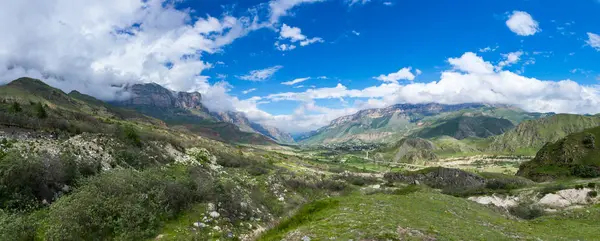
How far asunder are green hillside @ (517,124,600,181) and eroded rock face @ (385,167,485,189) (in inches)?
1012

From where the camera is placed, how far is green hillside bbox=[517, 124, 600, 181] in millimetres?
110256

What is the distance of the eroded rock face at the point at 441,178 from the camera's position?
114 metres

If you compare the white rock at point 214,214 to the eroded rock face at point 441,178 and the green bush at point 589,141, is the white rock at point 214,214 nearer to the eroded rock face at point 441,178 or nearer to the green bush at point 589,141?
the eroded rock face at point 441,178

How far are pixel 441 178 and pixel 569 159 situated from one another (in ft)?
166

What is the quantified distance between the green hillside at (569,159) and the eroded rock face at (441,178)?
2570 cm

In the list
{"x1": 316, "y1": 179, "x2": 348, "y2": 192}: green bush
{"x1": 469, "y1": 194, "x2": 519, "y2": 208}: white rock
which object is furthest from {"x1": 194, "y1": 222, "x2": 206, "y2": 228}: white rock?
{"x1": 469, "y1": 194, "x2": 519, "y2": 208}: white rock

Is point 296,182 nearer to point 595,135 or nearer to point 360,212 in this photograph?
point 360,212

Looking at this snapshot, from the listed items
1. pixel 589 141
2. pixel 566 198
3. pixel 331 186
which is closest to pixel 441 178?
pixel 566 198

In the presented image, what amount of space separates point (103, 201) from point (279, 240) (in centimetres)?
1133

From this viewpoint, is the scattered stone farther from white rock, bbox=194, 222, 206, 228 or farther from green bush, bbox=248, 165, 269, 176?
green bush, bbox=248, 165, 269, 176

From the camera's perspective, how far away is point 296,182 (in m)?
62.3

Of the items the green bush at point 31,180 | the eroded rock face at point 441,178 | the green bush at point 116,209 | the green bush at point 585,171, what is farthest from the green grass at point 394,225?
the green bush at point 585,171

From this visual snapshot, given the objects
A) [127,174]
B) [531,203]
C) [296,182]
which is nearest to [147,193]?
[127,174]

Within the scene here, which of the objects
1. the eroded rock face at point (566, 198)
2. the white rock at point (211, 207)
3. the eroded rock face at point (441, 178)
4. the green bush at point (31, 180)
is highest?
the green bush at point (31, 180)
